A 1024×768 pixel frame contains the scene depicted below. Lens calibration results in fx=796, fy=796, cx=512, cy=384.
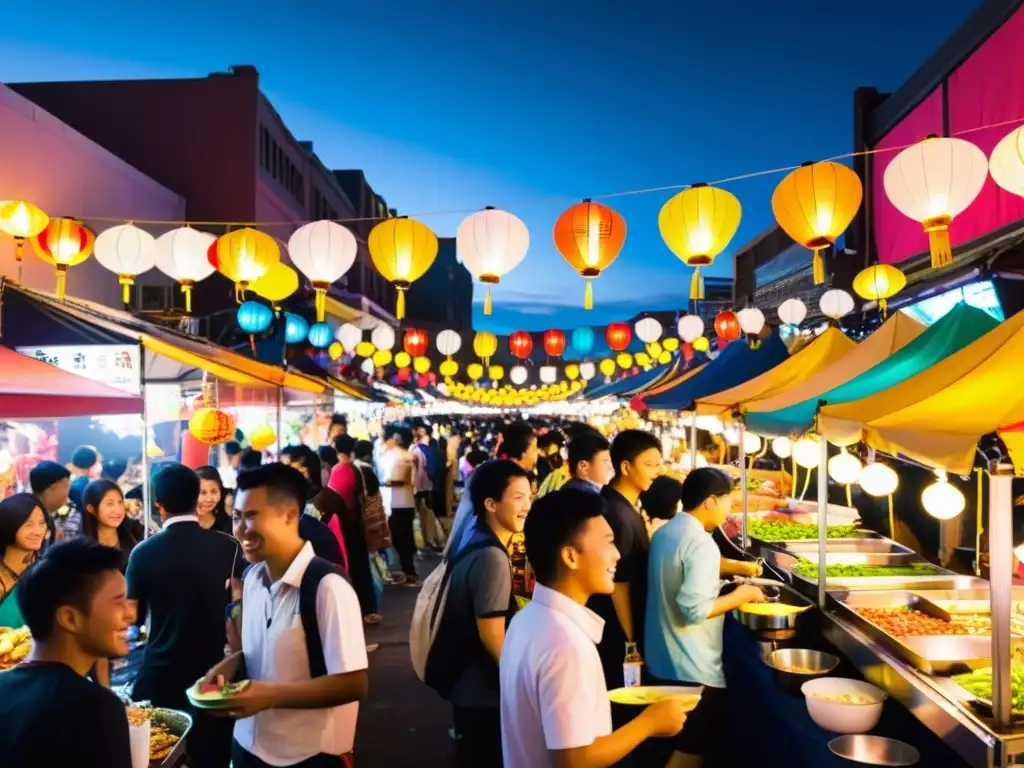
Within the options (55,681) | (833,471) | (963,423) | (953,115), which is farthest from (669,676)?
(953,115)

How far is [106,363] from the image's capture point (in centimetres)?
694

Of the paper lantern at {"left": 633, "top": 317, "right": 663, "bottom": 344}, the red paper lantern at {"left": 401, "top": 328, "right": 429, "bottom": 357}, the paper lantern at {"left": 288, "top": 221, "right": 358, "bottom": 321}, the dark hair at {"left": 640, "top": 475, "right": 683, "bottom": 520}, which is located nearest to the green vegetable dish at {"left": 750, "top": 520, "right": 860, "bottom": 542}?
the dark hair at {"left": 640, "top": 475, "right": 683, "bottom": 520}

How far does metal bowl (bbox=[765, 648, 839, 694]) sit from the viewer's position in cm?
466

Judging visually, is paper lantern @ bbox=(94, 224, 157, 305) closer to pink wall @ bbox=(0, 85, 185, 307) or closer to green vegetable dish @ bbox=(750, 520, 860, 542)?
pink wall @ bbox=(0, 85, 185, 307)

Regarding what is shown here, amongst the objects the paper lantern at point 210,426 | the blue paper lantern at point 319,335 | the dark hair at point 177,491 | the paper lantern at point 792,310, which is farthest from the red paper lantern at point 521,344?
the dark hair at point 177,491

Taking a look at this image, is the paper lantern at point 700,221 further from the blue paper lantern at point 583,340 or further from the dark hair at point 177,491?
the blue paper lantern at point 583,340

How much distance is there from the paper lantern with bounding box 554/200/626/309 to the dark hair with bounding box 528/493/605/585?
18.6ft

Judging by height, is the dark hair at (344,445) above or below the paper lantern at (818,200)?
below

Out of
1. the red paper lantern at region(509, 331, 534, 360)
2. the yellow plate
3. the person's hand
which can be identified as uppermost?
the red paper lantern at region(509, 331, 534, 360)

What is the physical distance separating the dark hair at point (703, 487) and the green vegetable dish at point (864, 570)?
2.36 m

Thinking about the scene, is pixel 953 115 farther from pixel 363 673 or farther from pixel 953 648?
pixel 363 673

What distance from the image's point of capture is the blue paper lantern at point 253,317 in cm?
1302

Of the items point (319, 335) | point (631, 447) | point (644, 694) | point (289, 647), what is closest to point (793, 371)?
point (631, 447)

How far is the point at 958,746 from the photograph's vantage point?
345 centimetres
